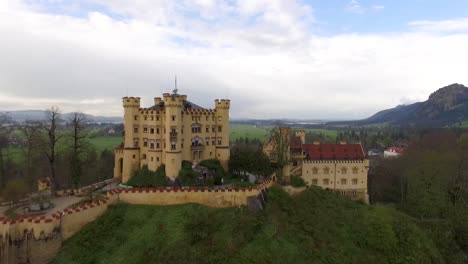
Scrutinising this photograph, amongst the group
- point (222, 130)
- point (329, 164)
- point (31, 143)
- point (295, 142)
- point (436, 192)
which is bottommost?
point (436, 192)

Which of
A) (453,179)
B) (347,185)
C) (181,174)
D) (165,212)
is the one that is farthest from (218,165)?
(453,179)

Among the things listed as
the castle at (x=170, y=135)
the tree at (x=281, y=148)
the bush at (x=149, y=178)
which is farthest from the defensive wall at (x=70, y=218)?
the tree at (x=281, y=148)

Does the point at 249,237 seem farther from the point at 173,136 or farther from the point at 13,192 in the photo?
the point at 13,192

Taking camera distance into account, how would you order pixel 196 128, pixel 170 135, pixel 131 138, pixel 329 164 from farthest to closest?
pixel 329 164
pixel 196 128
pixel 131 138
pixel 170 135

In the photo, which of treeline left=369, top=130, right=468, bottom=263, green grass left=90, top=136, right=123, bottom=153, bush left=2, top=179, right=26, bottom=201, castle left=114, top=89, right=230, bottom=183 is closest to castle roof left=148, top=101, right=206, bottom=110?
castle left=114, top=89, right=230, bottom=183

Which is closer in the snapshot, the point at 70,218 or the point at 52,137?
the point at 70,218

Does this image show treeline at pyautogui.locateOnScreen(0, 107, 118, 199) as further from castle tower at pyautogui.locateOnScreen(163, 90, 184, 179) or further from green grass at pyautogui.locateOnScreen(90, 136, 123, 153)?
green grass at pyautogui.locateOnScreen(90, 136, 123, 153)

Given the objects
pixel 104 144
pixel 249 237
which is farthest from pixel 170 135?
pixel 104 144
